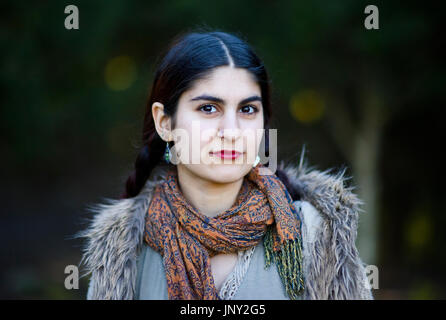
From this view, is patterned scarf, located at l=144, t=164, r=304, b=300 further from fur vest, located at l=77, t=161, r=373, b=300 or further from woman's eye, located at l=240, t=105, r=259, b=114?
woman's eye, located at l=240, t=105, r=259, b=114

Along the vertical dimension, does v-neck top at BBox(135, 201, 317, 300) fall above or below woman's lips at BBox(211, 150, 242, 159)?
below

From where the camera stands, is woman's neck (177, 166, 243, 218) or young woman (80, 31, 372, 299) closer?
young woman (80, 31, 372, 299)

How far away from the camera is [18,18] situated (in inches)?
162

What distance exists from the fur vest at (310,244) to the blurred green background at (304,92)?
0.56 m

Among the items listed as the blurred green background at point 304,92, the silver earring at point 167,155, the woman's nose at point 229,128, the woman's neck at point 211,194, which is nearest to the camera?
the woman's nose at point 229,128

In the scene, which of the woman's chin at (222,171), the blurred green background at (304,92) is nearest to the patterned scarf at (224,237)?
the woman's chin at (222,171)

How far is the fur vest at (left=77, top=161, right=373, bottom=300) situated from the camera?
1882 millimetres

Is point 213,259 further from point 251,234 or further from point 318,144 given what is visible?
point 318,144

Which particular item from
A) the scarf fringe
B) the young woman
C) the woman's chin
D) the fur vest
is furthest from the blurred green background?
the scarf fringe

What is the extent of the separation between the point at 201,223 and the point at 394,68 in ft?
12.4

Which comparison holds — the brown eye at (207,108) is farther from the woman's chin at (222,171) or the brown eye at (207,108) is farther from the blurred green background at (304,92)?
the blurred green background at (304,92)

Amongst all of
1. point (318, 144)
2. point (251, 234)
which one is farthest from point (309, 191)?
point (318, 144)

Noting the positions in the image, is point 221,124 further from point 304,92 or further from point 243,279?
point 304,92

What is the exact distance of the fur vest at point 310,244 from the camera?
1882mm
